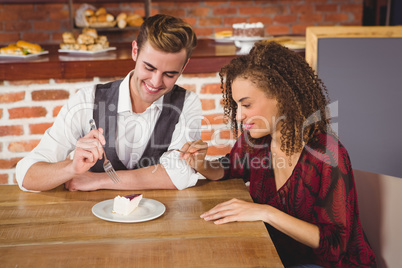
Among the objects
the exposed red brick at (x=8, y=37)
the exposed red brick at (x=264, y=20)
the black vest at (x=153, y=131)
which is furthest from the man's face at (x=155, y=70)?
the exposed red brick at (x=264, y=20)

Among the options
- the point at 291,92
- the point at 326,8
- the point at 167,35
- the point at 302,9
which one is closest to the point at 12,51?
the point at 167,35

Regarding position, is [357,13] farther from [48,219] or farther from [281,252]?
[48,219]

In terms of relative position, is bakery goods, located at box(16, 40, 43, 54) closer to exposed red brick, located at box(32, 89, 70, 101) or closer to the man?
exposed red brick, located at box(32, 89, 70, 101)

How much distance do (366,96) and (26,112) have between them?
1663mm

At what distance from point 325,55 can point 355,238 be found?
1.14 m

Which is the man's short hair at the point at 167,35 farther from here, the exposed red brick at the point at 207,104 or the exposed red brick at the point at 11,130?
the exposed red brick at the point at 11,130

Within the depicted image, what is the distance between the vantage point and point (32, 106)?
2.31 meters

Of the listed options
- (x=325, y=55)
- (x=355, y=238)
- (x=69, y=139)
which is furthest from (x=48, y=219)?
(x=325, y=55)

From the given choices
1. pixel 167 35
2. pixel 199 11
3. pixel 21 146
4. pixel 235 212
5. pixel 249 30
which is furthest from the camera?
pixel 199 11

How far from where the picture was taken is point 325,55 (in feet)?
7.54

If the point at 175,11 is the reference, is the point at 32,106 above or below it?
below

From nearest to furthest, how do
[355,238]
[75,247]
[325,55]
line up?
1. [75,247]
2. [355,238]
3. [325,55]

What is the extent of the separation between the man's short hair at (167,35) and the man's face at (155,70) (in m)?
0.02

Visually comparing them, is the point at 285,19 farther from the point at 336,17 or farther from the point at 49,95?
the point at 49,95
